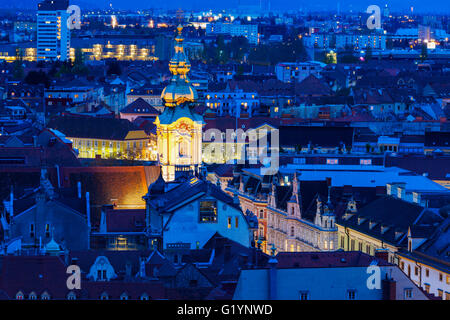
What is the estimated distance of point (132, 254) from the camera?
25.3 m

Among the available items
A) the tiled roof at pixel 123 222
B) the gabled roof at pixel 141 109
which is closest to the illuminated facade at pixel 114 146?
the gabled roof at pixel 141 109

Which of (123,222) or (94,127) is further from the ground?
(123,222)

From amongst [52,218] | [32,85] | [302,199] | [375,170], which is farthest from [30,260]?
[32,85]

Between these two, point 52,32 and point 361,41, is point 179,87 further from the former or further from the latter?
point 361,41

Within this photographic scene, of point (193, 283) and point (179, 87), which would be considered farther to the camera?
point (179, 87)

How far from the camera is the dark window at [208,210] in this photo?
2820 centimetres

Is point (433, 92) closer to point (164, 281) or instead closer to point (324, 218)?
point (324, 218)

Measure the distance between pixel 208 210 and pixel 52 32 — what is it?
13859 cm

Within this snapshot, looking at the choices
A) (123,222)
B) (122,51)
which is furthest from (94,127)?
(122,51)

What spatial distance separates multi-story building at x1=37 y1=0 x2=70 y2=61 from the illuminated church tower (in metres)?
127

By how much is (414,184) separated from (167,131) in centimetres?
1096

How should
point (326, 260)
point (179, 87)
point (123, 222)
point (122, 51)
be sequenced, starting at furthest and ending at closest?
point (122, 51)
point (179, 87)
point (123, 222)
point (326, 260)

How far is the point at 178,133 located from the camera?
35.8 metres

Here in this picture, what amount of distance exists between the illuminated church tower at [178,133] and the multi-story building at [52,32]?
12655 cm
